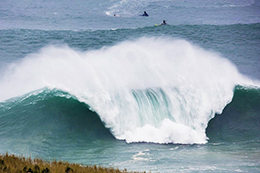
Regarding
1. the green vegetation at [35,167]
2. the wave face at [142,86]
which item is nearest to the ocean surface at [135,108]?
the wave face at [142,86]

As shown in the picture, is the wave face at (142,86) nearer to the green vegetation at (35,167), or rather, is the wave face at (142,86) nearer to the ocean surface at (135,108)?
the ocean surface at (135,108)

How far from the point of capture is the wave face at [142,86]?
12.6m

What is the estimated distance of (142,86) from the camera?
1452 cm

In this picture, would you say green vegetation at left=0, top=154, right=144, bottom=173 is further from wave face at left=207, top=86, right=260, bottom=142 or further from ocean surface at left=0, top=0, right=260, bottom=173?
wave face at left=207, top=86, right=260, bottom=142

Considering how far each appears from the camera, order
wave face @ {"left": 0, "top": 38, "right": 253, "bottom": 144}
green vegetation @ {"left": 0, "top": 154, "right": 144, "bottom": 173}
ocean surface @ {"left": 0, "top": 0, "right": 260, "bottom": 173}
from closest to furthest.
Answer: green vegetation @ {"left": 0, "top": 154, "right": 144, "bottom": 173}
ocean surface @ {"left": 0, "top": 0, "right": 260, "bottom": 173}
wave face @ {"left": 0, "top": 38, "right": 253, "bottom": 144}

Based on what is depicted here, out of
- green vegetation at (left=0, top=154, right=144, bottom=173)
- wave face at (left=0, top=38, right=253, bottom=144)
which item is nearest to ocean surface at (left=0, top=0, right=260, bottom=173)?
wave face at (left=0, top=38, right=253, bottom=144)

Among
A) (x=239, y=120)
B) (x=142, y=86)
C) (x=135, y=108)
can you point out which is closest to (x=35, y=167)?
(x=135, y=108)

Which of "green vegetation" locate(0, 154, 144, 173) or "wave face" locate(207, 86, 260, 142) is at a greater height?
"wave face" locate(207, 86, 260, 142)

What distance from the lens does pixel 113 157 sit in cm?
1045

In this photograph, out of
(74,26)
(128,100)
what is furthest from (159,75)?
(74,26)

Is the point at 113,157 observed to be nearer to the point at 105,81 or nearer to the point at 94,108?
the point at 94,108

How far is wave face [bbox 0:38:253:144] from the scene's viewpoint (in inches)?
495

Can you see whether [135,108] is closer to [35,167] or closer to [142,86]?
[142,86]

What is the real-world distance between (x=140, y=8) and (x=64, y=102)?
79.9ft
